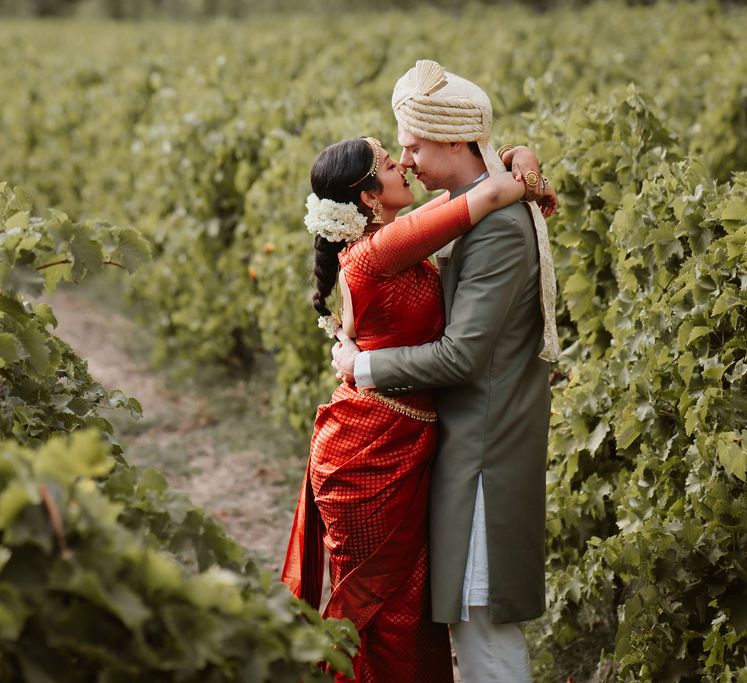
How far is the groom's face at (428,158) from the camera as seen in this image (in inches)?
118

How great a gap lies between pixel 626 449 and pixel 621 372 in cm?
27

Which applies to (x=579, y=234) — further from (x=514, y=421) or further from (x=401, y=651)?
(x=401, y=651)

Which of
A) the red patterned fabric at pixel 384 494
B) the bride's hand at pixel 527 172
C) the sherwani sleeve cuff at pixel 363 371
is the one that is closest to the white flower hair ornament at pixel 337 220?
the red patterned fabric at pixel 384 494

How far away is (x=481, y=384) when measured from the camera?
9.77 feet

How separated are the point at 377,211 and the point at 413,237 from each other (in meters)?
0.32

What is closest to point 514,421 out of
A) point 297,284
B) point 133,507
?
point 133,507

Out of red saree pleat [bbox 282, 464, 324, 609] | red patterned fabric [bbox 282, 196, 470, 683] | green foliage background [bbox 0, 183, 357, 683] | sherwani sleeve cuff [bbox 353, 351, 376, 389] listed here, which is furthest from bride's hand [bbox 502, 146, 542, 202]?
green foliage background [bbox 0, 183, 357, 683]

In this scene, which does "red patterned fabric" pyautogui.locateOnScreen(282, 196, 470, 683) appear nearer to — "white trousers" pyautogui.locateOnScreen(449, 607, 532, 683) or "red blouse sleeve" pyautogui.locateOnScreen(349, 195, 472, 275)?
"red blouse sleeve" pyautogui.locateOnScreen(349, 195, 472, 275)

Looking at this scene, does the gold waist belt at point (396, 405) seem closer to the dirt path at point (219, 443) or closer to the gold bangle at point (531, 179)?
the gold bangle at point (531, 179)

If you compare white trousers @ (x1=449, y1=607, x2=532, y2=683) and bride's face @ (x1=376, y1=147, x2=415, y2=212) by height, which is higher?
bride's face @ (x1=376, y1=147, x2=415, y2=212)

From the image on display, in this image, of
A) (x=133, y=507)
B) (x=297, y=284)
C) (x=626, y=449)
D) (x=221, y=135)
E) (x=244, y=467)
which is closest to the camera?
(x=133, y=507)

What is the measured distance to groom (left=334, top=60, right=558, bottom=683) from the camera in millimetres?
2887

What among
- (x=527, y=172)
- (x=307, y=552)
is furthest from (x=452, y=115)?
(x=307, y=552)

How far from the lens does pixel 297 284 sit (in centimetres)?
592
